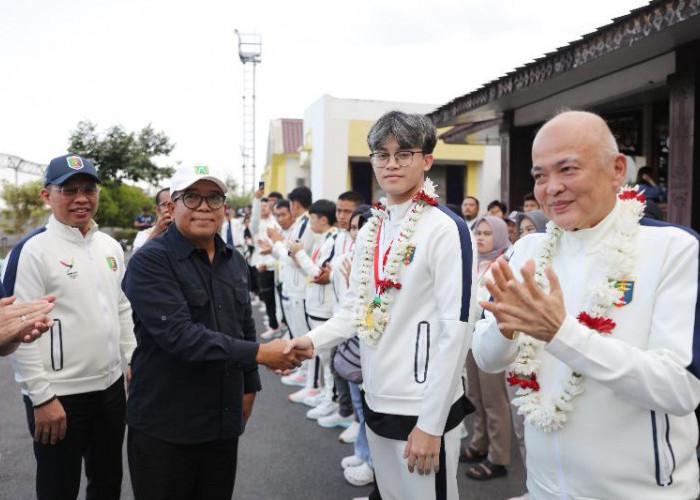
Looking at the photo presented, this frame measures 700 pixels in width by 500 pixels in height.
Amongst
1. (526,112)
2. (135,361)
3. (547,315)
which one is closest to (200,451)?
(135,361)

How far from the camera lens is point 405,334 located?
2.45 m

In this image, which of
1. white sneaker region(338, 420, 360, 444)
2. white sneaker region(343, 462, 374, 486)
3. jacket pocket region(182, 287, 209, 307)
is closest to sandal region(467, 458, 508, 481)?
white sneaker region(343, 462, 374, 486)

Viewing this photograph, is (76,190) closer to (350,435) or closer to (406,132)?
(406,132)

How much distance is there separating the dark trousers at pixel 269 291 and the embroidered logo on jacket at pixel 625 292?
7.81 meters

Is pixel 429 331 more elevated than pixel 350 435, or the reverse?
pixel 429 331

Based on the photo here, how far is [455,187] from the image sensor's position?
2042 cm

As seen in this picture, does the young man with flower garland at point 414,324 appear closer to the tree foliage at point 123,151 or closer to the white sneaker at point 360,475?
the white sneaker at point 360,475

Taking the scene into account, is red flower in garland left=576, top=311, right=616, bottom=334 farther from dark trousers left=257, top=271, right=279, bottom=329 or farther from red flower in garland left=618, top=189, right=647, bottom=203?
dark trousers left=257, top=271, right=279, bottom=329

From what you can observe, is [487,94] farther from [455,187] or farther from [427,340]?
[455,187]

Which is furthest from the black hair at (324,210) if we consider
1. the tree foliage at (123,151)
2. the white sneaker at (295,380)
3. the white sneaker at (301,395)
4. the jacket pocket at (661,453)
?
the tree foliage at (123,151)

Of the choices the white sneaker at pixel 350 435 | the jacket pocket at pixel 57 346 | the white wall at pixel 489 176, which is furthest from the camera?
the white wall at pixel 489 176

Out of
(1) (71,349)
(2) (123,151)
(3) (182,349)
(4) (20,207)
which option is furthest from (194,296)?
(2) (123,151)

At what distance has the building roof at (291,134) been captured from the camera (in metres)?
25.8

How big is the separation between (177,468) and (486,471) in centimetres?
271
